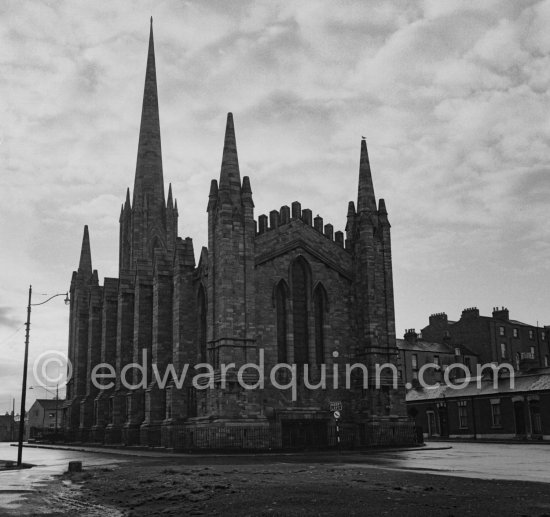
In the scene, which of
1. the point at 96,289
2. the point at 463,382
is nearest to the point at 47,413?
the point at 96,289

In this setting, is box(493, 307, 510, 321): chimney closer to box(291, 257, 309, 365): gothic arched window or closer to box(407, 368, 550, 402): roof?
Result: box(407, 368, 550, 402): roof

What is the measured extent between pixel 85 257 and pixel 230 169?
3272 centimetres

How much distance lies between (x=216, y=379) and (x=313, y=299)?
897cm

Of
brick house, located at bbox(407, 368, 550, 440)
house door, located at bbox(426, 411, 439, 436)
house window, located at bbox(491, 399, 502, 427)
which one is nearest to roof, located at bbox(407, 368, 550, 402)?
brick house, located at bbox(407, 368, 550, 440)

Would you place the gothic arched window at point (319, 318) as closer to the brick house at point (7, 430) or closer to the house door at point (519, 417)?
the house door at point (519, 417)

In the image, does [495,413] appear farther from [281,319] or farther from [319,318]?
[281,319]

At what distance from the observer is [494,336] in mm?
86750

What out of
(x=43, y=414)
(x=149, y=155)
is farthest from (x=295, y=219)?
(x=43, y=414)

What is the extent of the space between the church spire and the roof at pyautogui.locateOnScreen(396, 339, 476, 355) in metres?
34.3

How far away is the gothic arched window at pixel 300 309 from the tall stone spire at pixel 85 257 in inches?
1206

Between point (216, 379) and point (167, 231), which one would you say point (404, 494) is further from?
point (167, 231)

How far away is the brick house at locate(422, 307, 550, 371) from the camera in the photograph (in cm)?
8656

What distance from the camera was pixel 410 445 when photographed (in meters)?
41.6

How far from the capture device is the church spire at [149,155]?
2459 inches
